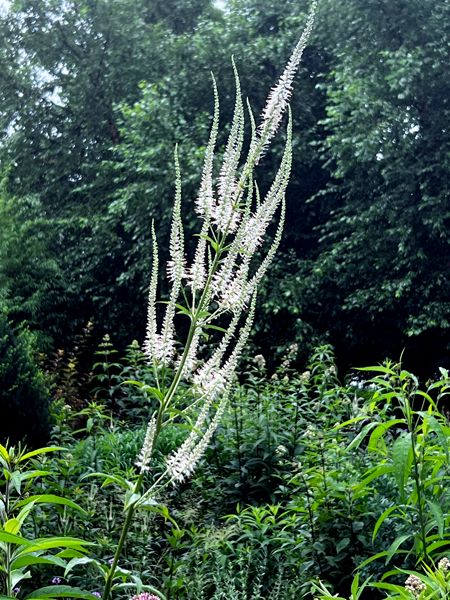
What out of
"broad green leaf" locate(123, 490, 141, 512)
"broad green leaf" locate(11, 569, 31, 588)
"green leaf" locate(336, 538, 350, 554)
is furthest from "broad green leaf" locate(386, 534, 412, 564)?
"broad green leaf" locate(11, 569, 31, 588)

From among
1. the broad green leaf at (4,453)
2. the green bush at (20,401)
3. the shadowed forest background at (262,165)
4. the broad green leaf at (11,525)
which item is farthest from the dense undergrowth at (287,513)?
the shadowed forest background at (262,165)

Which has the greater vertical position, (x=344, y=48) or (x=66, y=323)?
(x=344, y=48)

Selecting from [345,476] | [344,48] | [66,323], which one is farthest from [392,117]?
[345,476]

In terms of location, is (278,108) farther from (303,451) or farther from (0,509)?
(303,451)

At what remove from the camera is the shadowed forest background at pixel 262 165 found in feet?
35.4

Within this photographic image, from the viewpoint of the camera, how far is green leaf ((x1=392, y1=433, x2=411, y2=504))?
196 cm

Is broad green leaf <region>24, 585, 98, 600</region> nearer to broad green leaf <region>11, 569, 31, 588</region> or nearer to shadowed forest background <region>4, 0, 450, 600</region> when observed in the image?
broad green leaf <region>11, 569, 31, 588</region>

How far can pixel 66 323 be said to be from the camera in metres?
13.1

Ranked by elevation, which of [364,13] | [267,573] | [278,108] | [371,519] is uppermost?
[364,13]

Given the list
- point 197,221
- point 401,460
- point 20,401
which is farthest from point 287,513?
point 197,221

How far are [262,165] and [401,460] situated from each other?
11.1 m

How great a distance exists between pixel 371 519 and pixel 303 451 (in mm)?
1342

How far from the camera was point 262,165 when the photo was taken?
12.6 metres

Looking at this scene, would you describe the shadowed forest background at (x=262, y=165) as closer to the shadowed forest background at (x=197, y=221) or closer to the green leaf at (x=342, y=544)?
the shadowed forest background at (x=197, y=221)
